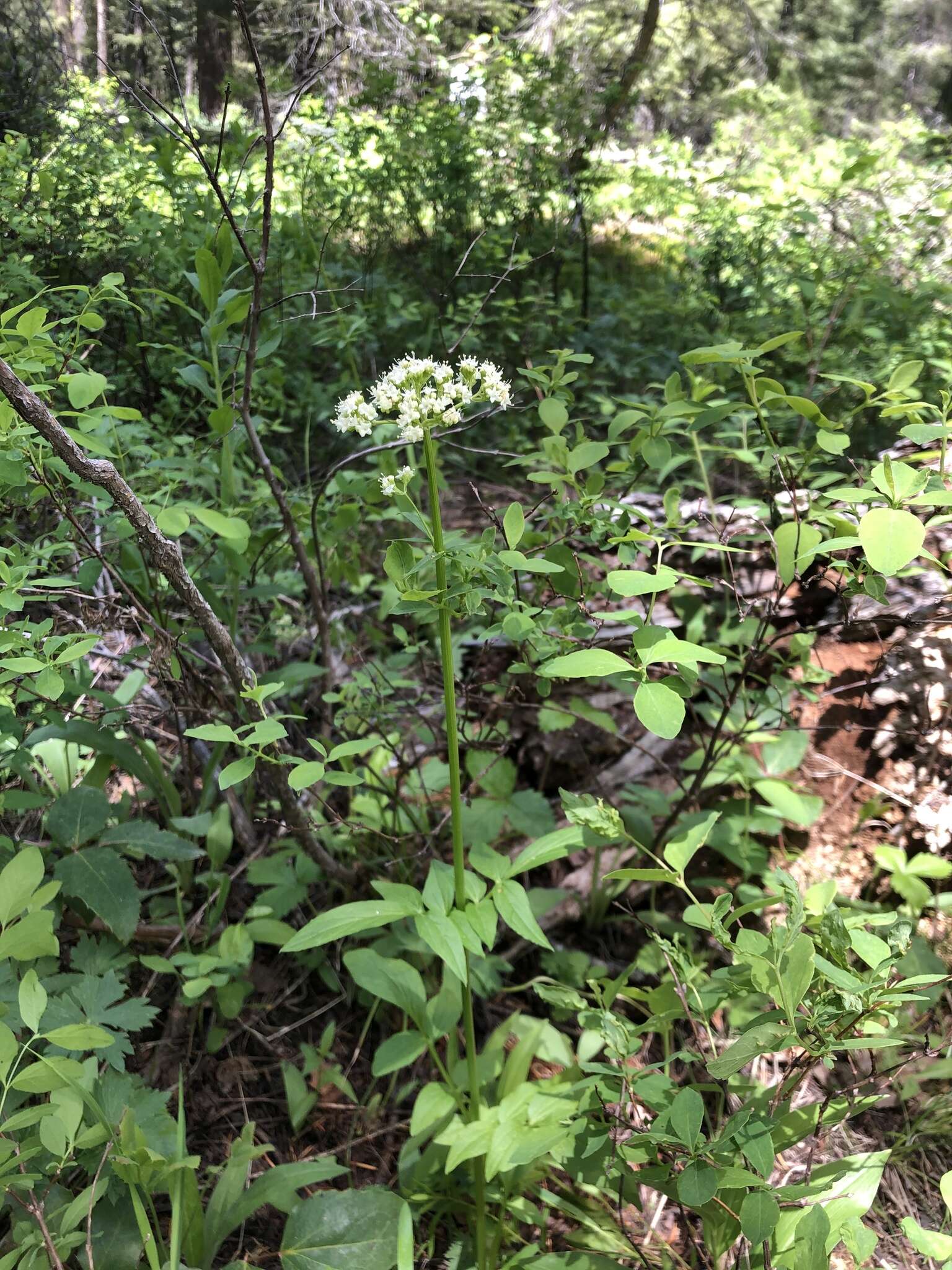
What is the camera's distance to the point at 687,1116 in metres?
0.92

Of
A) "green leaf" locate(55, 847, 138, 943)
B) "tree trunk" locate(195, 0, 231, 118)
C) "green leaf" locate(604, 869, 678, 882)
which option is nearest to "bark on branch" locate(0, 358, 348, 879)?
"green leaf" locate(55, 847, 138, 943)

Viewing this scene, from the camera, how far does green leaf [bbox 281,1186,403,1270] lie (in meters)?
1.13

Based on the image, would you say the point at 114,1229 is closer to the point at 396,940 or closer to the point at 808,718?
the point at 396,940

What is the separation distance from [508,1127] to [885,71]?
24587 mm

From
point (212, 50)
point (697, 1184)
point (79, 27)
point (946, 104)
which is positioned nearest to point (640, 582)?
point (697, 1184)

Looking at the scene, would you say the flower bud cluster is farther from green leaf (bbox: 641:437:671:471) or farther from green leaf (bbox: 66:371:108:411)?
green leaf (bbox: 66:371:108:411)

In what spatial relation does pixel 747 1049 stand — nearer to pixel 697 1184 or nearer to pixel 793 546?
pixel 697 1184

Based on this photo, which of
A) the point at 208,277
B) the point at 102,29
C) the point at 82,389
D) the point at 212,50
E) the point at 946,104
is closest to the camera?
the point at 82,389

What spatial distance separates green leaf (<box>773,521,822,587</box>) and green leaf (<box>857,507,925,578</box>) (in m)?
0.16

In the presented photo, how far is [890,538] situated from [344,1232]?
1292 millimetres

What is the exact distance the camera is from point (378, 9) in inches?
200

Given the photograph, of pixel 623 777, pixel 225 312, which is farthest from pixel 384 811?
pixel 225 312

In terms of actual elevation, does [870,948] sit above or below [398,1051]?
above

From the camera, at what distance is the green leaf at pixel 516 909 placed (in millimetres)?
1062
